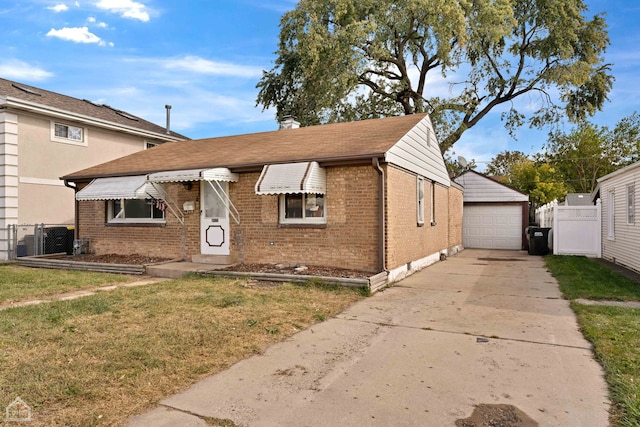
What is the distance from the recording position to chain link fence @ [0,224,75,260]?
14289 mm

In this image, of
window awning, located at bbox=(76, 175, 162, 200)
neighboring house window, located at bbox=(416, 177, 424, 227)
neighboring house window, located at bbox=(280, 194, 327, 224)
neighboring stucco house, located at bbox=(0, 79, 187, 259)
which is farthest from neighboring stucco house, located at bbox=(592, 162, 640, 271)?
neighboring stucco house, located at bbox=(0, 79, 187, 259)

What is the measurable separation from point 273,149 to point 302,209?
2.39 m

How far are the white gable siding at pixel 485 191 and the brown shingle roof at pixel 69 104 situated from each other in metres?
15.6

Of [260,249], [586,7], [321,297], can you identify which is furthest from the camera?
[586,7]

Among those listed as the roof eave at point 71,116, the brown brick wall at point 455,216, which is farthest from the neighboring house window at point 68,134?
the brown brick wall at point 455,216

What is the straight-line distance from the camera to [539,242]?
16.0 metres

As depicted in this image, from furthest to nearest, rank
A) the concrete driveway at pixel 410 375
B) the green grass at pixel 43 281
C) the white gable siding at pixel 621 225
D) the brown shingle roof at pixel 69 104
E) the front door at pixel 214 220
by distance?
the brown shingle roof at pixel 69 104 → the front door at pixel 214 220 → the white gable siding at pixel 621 225 → the green grass at pixel 43 281 → the concrete driveway at pixel 410 375

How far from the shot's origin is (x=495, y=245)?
64.8ft

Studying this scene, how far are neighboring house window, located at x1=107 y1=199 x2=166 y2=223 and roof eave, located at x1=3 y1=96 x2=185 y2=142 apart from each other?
4.84m

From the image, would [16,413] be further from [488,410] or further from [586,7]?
[586,7]

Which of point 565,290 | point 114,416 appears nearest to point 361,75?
point 565,290

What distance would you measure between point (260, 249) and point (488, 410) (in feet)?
25.9

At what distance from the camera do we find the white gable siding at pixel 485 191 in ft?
63.3

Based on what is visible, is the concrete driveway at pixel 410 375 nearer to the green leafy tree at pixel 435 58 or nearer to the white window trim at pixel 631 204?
the white window trim at pixel 631 204
